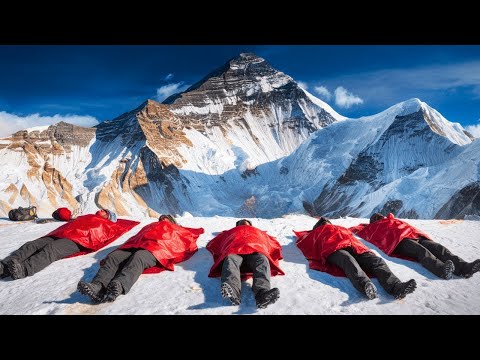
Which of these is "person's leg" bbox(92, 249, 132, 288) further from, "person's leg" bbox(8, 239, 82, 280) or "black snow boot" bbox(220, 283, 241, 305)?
"black snow boot" bbox(220, 283, 241, 305)

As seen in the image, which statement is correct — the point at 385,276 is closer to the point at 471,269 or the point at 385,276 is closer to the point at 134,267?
the point at 471,269

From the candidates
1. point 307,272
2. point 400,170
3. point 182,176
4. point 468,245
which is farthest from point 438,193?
point 182,176

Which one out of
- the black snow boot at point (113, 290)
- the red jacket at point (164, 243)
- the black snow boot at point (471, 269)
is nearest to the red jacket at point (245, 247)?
the red jacket at point (164, 243)

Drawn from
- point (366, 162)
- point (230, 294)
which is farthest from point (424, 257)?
point (366, 162)

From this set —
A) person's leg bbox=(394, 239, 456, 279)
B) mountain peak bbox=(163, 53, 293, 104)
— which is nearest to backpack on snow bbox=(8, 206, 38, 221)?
person's leg bbox=(394, 239, 456, 279)

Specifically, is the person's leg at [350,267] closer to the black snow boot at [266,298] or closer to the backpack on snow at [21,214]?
the black snow boot at [266,298]
